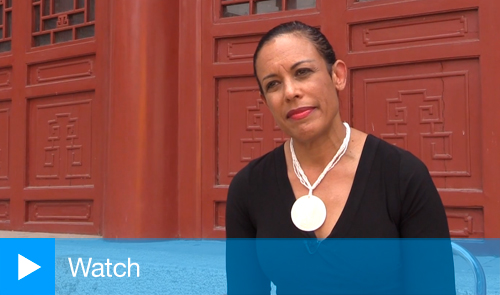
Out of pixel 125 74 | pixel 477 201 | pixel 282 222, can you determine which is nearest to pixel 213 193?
pixel 125 74

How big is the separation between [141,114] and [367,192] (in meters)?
3.72

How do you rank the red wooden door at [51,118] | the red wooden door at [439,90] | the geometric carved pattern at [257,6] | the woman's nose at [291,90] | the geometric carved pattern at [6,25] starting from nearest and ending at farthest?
the woman's nose at [291,90]
the red wooden door at [439,90]
the geometric carved pattern at [257,6]
the red wooden door at [51,118]
the geometric carved pattern at [6,25]

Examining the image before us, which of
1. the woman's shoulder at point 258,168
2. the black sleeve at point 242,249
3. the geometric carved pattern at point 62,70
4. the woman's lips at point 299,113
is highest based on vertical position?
the geometric carved pattern at point 62,70

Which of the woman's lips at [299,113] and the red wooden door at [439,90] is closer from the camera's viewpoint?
the woman's lips at [299,113]

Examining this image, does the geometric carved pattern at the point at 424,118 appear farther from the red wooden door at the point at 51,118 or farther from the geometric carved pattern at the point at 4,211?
the geometric carved pattern at the point at 4,211

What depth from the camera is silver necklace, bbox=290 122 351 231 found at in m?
1.67

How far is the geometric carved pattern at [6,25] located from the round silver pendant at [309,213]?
219 inches

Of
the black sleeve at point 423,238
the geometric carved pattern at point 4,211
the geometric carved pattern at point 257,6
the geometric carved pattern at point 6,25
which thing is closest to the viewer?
the black sleeve at point 423,238

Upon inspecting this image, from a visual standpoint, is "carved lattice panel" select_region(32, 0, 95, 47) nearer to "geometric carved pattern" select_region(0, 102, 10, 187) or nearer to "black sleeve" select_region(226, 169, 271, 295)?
"geometric carved pattern" select_region(0, 102, 10, 187)

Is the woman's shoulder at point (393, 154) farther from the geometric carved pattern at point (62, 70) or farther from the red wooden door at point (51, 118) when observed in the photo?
the geometric carved pattern at point (62, 70)

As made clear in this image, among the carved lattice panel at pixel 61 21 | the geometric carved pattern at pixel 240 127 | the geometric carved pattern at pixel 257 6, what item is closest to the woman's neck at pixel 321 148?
the geometric carved pattern at pixel 240 127

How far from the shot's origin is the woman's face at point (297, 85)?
5.67 ft

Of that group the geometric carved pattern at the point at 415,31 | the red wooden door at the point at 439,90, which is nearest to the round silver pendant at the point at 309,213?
the red wooden door at the point at 439,90

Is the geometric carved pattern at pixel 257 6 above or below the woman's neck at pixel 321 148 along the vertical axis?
above
